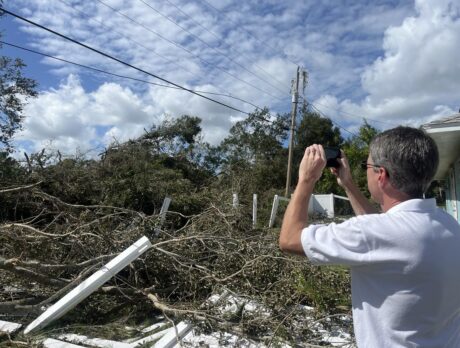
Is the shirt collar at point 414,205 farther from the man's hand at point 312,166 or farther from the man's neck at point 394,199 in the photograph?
the man's hand at point 312,166

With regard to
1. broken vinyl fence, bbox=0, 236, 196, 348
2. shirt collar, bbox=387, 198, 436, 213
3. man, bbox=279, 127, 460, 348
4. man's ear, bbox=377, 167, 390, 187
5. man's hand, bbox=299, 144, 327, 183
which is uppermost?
man's hand, bbox=299, 144, 327, 183

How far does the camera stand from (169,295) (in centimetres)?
498

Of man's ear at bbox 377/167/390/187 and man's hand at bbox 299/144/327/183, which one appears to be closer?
man's ear at bbox 377/167/390/187

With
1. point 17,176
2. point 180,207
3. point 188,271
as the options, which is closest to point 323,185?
point 180,207

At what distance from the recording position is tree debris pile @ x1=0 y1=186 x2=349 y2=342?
3.96 m

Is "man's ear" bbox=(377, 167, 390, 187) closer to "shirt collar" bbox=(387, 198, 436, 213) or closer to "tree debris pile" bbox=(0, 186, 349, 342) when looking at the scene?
"shirt collar" bbox=(387, 198, 436, 213)

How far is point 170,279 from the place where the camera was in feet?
17.1

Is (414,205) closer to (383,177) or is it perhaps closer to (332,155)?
(383,177)

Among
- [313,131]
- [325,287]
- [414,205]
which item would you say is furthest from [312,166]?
[313,131]

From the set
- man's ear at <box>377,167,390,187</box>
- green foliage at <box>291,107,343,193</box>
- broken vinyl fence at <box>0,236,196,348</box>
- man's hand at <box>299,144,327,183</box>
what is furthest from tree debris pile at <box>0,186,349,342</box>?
green foliage at <box>291,107,343,193</box>

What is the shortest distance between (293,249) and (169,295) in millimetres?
3689

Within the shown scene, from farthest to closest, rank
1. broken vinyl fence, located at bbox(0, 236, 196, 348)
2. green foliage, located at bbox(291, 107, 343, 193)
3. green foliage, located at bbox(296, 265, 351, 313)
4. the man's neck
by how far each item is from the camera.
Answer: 1. green foliage, located at bbox(291, 107, 343, 193)
2. green foliage, located at bbox(296, 265, 351, 313)
3. broken vinyl fence, located at bbox(0, 236, 196, 348)
4. the man's neck

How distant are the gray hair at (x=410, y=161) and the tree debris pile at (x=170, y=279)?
7.57 feet

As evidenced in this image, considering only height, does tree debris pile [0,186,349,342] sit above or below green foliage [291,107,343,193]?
below
